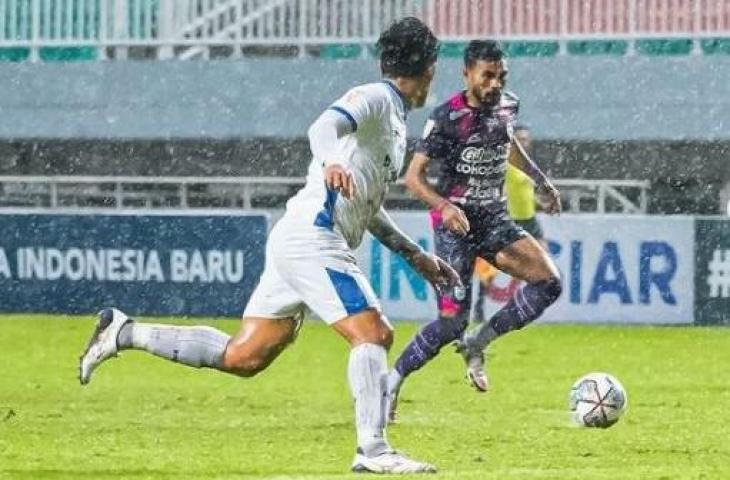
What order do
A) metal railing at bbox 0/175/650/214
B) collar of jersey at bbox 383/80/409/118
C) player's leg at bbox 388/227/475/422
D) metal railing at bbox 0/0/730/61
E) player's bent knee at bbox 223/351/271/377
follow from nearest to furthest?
collar of jersey at bbox 383/80/409/118 → player's bent knee at bbox 223/351/271/377 → player's leg at bbox 388/227/475/422 → metal railing at bbox 0/175/650/214 → metal railing at bbox 0/0/730/61

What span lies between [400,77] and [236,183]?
1636 centimetres

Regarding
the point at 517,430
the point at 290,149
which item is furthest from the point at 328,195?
the point at 290,149

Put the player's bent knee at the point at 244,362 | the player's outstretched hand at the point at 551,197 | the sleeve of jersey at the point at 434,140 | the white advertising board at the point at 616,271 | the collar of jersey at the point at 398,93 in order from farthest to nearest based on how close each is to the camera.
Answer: the white advertising board at the point at 616,271
the player's outstretched hand at the point at 551,197
the sleeve of jersey at the point at 434,140
the player's bent knee at the point at 244,362
the collar of jersey at the point at 398,93

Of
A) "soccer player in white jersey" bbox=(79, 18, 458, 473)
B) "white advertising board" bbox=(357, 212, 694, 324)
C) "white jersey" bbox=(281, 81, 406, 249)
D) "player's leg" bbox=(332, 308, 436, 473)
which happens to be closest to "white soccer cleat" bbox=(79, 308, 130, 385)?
"soccer player in white jersey" bbox=(79, 18, 458, 473)

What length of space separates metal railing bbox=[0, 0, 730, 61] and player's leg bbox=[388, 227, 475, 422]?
13.4 metres

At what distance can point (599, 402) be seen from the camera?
1129 centimetres

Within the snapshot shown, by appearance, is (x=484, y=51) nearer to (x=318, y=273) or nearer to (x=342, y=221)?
(x=342, y=221)

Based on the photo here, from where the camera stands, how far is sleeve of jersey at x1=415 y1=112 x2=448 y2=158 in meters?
12.4

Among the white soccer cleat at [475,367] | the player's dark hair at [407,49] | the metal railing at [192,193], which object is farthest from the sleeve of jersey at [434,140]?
the metal railing at [192,193]

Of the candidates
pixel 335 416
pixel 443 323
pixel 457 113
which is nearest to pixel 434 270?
pixel 443 323

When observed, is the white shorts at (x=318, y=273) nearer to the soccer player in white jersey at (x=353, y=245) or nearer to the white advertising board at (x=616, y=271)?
the soccer player in white jersey at (x=353, y=245)

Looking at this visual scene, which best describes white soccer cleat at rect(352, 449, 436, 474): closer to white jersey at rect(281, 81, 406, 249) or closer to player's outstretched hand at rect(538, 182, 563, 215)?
white jersey at rect(281, 81, 406, 249)

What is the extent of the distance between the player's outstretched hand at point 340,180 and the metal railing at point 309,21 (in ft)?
57.1

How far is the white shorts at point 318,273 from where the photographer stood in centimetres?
889
